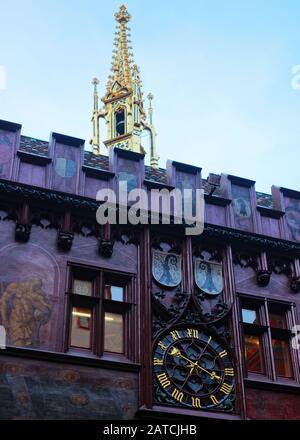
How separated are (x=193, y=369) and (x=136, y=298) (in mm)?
1892

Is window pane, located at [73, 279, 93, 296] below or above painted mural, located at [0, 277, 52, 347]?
above

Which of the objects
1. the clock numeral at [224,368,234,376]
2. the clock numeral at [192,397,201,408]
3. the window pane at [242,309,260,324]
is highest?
the window pane at [242,309,260,324]

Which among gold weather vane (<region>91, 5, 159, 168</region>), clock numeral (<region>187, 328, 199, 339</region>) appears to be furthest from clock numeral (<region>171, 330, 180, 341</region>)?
gold weather vane (<region>91, 5, 159, 168</region>)

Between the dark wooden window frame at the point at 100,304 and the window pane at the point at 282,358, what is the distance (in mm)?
3443

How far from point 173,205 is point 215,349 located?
11.7 feet

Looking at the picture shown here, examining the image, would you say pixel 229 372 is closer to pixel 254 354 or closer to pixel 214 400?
pixel 214 400

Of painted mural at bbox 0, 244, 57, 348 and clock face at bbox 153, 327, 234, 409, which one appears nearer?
painted mural at bbox 0, 244, 57, 348

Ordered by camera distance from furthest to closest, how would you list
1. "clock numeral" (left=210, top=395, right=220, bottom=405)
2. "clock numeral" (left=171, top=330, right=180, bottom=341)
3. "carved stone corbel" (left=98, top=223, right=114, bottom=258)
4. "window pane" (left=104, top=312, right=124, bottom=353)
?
"carved stone corbel" (left=98, top=223, right=114, bottom=258), "clock numeral" (left=171, top=330, right=180, bottom=341), "window pane" (left=104, top=312, right=124, bottom=353), "clock numeral" (left=210, top=395, right=220, bottom=405)

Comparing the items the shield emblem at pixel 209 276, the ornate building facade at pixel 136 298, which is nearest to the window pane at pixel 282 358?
the ornate building facade at pixel 136 298

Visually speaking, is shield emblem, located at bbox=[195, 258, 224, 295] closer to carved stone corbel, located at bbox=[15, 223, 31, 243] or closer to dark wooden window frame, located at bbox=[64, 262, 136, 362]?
dark wooden window frame, located at bbox=[64, 262, 136, 362]

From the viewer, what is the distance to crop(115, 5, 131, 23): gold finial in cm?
3778

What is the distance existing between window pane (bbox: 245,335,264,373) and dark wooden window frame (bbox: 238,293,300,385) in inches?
3.5

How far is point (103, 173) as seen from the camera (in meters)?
18.4
